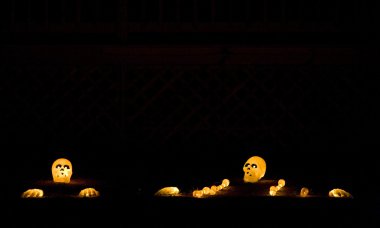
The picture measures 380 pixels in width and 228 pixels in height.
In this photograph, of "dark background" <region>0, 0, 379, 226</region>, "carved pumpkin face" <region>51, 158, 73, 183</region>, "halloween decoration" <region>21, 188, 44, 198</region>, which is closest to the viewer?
"halloween decoration" <region>21, 188, 44, 198</region>

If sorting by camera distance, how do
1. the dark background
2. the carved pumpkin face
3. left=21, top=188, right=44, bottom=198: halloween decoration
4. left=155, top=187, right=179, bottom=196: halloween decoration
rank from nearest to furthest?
1. left=21, top=188, right=44, bottom=198: halloween decoration
2. left=155, top=187, right=179, bottom=196: halloween decoration
3. the carved pumpkin face
4. the dark background

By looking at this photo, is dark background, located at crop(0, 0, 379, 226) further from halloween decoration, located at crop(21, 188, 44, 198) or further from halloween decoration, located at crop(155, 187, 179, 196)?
halloween decoration, located at crop(21, 188, 44, 198)

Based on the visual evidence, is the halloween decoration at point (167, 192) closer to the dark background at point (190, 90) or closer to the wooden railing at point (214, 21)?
the dark background at point (190, 90)

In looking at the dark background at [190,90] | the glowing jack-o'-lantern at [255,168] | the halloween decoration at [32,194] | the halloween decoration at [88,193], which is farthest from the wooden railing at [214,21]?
the halloween decoration at [32,194]

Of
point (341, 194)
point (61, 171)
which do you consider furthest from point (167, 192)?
point (341, 194)

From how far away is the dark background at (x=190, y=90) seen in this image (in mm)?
9695

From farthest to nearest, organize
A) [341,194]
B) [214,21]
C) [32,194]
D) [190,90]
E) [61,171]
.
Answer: [190,90], [214,21], [61,171], [341,194], [32,194]

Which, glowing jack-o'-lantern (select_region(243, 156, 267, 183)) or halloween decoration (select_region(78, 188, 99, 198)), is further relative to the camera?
glowing jack-o'-lantern (select_region(243, 156, 267, 183))

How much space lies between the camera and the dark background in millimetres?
9695

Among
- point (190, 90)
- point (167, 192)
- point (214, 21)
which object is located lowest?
point (167, 192)

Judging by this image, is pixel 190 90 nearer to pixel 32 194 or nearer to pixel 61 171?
pixel 61 171

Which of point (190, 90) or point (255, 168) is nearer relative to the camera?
point (255, 168)

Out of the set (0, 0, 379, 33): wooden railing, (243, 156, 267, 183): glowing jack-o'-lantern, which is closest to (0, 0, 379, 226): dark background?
(0, 0, 379, 33): wooden railing

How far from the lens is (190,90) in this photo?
10469mm
